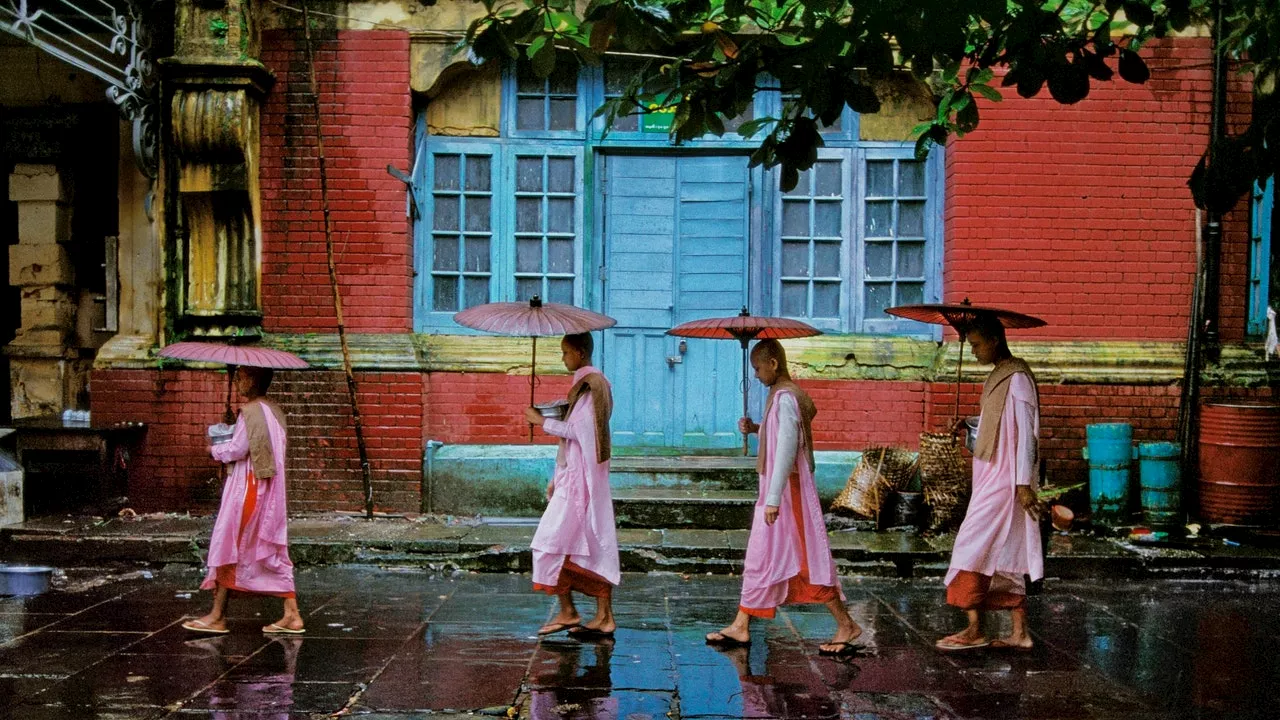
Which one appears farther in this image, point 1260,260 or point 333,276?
point 1260,260

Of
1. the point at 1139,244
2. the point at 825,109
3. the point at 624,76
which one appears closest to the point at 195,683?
the point at 825,109

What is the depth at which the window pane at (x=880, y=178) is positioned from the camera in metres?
10.2

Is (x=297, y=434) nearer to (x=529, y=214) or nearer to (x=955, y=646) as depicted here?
(x=529, y=214)

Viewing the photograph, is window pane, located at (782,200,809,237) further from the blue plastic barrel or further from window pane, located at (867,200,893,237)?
the blue plastic barrel

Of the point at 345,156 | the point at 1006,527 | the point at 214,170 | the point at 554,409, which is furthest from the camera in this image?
the point at 345,156

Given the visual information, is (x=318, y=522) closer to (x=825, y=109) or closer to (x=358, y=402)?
(x=358, y=402)

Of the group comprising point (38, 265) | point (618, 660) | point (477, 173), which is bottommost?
point (618, 660)

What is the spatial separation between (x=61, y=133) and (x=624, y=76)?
513cm

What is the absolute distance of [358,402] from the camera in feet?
31.7

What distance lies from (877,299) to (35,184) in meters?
7.67

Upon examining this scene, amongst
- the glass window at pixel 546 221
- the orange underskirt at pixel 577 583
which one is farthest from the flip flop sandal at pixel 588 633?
the glass window at pixel 546 221

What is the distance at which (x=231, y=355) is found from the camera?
19.9 ft

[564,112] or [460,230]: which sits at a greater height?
[564,112]

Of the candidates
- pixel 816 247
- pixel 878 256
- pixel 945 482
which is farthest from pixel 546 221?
pixel 945 482
